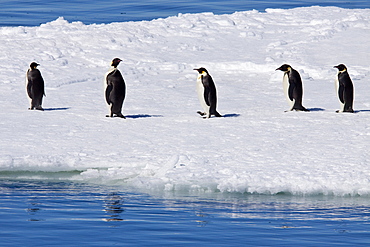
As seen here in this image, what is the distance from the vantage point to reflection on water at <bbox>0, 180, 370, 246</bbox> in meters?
4.84

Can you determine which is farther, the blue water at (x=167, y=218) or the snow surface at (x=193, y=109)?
the snow surface at (x=193, y=109)

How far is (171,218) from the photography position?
535cm

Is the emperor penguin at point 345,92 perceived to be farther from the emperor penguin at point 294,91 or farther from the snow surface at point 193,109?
the emperor penguin at point 294,91

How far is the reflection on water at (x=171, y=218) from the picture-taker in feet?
15.9

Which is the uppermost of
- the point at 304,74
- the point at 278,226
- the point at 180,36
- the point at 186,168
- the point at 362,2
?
the point at 362,2

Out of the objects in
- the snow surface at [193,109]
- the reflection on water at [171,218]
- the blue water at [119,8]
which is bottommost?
the reflection on water at [171,218]

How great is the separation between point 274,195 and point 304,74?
715 cm

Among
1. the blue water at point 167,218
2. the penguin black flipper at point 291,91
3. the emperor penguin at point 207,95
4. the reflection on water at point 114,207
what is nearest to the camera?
the blue water at point 167,218

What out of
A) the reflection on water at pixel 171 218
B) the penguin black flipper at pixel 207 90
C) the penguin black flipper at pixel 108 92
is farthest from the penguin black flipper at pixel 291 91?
the reflection on water at pixel 171 218

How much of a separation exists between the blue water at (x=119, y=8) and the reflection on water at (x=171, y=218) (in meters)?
18.2

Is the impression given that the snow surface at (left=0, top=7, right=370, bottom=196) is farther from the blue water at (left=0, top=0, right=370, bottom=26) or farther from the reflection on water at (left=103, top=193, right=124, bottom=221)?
the blue water at (left=0, top=0, right=370, bottom=26)

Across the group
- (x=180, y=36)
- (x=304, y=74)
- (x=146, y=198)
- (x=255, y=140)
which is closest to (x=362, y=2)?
(x=180, y=36)

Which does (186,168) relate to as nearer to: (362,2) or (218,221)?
(218,221)

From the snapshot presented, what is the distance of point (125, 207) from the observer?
18.6ft
